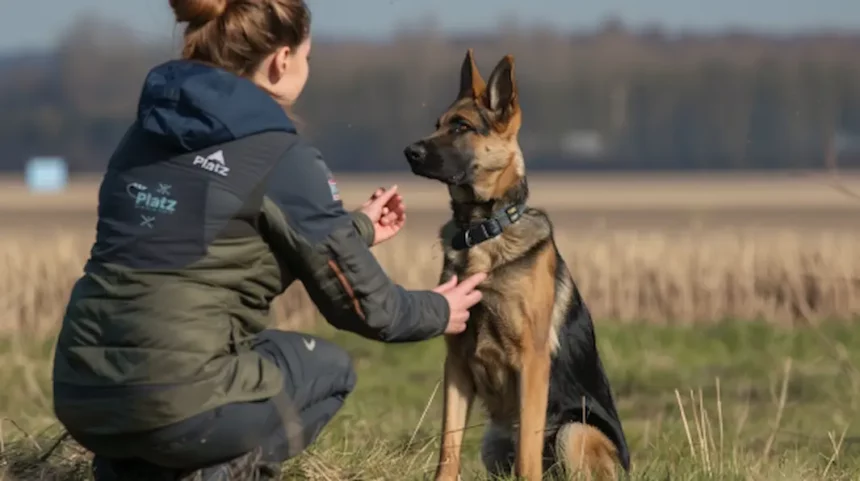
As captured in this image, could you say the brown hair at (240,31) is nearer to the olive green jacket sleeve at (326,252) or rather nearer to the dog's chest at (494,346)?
the olive green jacket sleeve at (326,252)

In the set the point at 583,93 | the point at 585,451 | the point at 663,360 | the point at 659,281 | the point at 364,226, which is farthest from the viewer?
the point at 583,93

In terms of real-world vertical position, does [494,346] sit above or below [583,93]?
above

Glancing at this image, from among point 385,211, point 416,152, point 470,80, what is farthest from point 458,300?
point 470,80

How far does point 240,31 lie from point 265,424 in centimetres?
127

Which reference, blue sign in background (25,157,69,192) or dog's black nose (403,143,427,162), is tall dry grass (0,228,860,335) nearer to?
dog's black nose (403,143,427,162)

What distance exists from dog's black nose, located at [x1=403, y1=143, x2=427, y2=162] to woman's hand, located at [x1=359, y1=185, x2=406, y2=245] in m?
0.82

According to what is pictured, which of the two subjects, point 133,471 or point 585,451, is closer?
point 133,471

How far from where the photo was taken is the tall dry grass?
1415 cm

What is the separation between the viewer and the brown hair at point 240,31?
4730mm

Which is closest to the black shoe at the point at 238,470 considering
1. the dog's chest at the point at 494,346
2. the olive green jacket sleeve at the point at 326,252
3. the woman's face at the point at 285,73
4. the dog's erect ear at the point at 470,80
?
the olive green jacket sleeve at the point at 326,252

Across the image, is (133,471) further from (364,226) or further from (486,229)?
(486,229)

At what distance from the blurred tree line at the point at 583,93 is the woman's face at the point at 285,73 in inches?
1722

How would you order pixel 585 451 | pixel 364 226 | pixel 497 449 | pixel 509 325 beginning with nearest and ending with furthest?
pixel 364 226, pixel 509 325, pixel 585 451, pixel 497 449

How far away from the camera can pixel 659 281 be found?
15.1 metres
